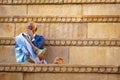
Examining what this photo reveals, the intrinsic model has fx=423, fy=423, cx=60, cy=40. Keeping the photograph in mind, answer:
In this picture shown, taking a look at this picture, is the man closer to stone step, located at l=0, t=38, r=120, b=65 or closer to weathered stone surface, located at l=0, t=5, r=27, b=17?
stone step, located at l=0, t=38, r=120, b=65

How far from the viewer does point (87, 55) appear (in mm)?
9336

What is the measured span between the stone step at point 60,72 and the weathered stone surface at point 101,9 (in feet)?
8.60

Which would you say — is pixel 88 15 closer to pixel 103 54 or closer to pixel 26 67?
pixel 103 54

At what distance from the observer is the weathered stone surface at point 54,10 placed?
10.2 meters

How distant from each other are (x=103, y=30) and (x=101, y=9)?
0.58 m

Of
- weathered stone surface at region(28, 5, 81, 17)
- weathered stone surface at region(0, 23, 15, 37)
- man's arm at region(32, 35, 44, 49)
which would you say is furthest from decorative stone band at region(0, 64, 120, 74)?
weathered stone surface at region(28, 5, 81, 17)

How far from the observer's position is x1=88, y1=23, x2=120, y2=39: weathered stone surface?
32.2 ft

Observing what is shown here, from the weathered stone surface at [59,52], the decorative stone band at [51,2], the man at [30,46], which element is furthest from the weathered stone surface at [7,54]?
the decorative stone band at [51,2]

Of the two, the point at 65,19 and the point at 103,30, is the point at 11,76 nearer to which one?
the point at 65,19

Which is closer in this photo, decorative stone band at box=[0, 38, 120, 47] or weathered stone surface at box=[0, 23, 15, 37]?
decorative stone band at box=[0, 38, 120, 47]

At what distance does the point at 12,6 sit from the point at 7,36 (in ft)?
2.73

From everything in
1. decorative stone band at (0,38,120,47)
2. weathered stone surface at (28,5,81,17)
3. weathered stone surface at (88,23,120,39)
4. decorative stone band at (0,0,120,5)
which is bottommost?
decorative stone band at (0,38,120,47)

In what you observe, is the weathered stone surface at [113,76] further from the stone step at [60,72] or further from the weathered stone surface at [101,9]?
the weathered stone surface at [101,9]

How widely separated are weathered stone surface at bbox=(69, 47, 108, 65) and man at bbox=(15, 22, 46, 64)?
2.39ft
